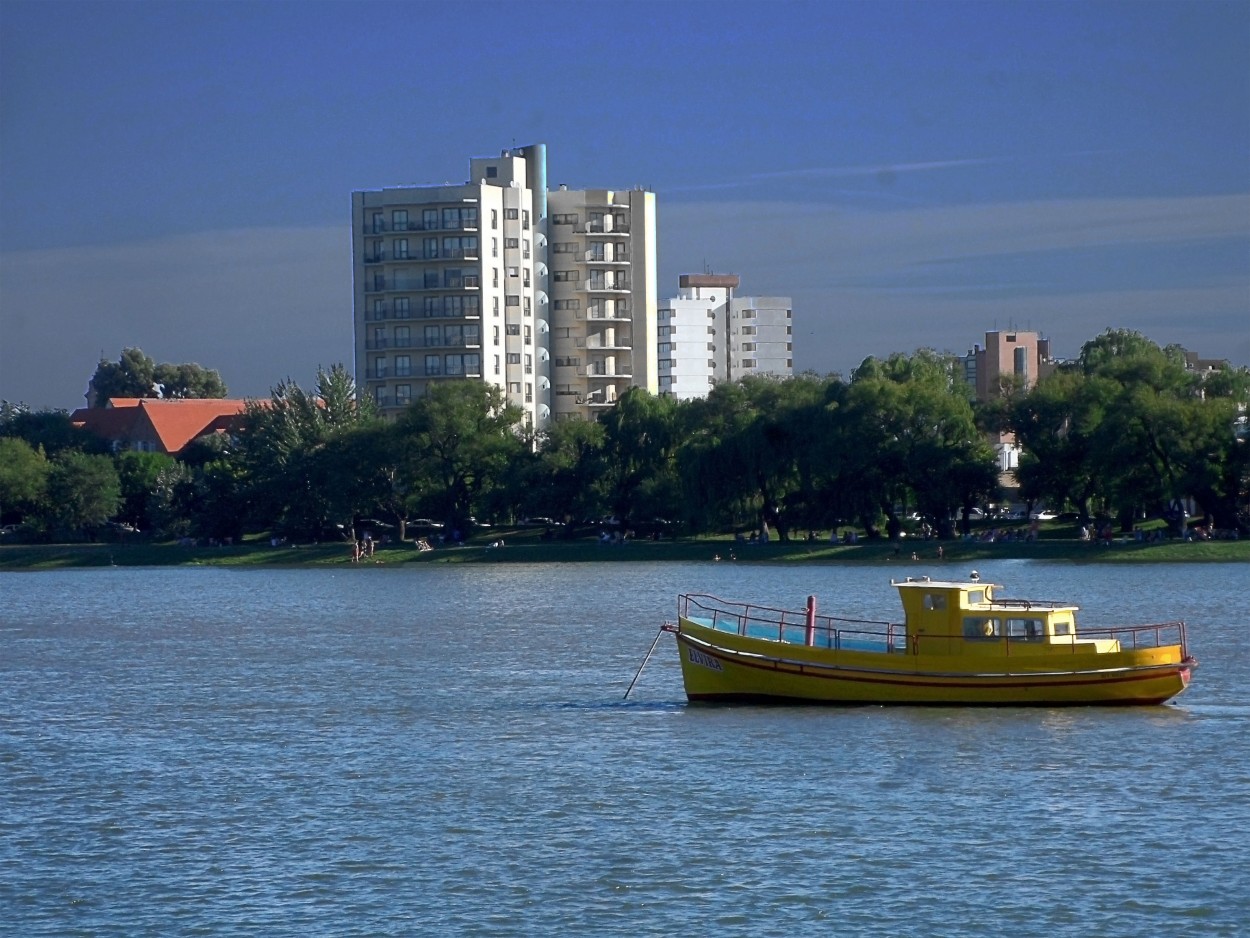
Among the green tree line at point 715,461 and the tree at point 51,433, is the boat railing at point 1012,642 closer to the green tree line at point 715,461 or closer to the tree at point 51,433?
the green tree line at point 715,461

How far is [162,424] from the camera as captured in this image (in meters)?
167

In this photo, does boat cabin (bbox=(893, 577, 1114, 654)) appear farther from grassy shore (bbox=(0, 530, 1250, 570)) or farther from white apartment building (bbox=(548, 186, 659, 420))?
white apartment building (bbox=(548, 186, 659, 420))

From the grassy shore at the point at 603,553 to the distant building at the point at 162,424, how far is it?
115ft

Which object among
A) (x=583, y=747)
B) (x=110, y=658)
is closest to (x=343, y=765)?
(x=583, y=747)

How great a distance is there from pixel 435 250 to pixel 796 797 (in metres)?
129

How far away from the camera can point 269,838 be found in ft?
96.1

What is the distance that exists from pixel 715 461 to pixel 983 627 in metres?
69.6

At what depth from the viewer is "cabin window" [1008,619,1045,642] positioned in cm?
3969

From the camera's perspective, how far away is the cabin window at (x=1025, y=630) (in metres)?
39.7

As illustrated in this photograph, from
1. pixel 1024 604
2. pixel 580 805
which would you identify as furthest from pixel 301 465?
pixel 580 805

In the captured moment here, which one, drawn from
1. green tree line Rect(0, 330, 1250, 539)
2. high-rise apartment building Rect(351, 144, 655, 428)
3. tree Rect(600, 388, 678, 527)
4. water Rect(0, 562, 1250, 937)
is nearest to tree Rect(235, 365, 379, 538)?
green tree line Rect(0, 330, 1250, 539)

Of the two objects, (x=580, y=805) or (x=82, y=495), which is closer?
(x=580, y=805)

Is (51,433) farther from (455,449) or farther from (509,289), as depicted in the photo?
(455,449)

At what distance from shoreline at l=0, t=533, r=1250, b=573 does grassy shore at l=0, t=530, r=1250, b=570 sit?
0.17ft
